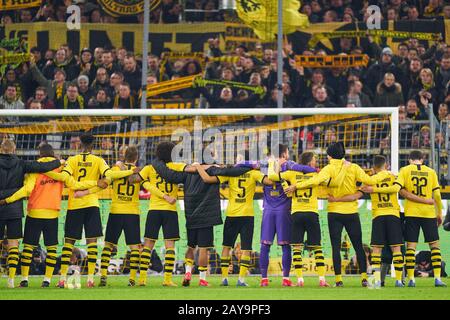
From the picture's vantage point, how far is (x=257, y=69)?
2277 cm

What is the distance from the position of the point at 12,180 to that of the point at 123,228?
1.71m

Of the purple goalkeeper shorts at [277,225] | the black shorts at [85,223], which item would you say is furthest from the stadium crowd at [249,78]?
the black shorts at [85,223]

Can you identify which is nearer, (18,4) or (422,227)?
(422,227)

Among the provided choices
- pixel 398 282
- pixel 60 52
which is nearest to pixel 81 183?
pixel 398 282

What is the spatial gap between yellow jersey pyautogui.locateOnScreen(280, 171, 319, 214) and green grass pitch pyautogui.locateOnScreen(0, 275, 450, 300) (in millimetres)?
1098

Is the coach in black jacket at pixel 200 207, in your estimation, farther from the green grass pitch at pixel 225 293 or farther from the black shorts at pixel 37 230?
the black shorts at pixel 37 230

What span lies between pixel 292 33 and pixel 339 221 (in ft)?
26.1

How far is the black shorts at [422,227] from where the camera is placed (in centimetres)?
1686

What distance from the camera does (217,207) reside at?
55.0ft

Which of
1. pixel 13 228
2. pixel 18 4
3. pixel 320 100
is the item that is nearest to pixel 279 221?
pixel 13 228

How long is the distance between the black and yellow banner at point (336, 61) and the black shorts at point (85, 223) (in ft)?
25.5

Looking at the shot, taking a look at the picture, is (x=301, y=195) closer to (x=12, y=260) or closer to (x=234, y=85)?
(x=12, y=260)

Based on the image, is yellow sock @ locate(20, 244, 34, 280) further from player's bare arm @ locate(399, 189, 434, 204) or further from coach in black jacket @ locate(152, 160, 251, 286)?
player's bare arm @ locate(399, 189, 434, 204)

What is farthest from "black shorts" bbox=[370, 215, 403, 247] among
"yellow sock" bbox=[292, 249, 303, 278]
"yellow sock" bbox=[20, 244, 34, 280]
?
"yellow sock" bbox=[20, 244, 34, 280]
